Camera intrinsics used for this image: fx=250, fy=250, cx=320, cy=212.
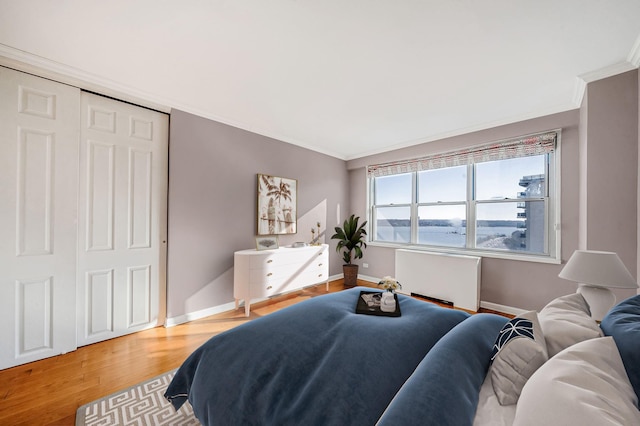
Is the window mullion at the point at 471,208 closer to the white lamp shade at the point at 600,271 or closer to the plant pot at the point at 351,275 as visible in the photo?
the plant pot at the point at 351,275

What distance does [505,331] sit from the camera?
107 centimetres

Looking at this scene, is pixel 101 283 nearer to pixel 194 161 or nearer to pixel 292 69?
pixel 194 161

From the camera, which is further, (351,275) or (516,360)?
(351,275)

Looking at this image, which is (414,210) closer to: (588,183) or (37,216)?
(588,183)

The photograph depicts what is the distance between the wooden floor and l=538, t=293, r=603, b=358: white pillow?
256cm

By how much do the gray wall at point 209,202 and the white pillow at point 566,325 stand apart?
3.11 meters

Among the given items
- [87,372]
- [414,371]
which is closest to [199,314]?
[87,372]

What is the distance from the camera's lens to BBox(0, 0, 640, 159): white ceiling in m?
1.59

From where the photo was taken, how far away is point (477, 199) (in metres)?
3.64

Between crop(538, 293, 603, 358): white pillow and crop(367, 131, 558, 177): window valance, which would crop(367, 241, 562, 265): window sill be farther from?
crop(538, 293, 603, 358): white pillow

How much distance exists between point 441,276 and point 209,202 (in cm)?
331

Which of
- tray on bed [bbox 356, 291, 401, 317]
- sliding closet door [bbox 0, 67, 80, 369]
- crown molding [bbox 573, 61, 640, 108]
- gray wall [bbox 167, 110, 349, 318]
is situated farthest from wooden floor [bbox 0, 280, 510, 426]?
crown molding [bbox 573, 61, 640, 108]

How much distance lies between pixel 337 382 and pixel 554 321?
0.99m

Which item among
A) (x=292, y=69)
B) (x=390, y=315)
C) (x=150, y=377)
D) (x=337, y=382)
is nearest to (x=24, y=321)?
(x=150, y=377)
